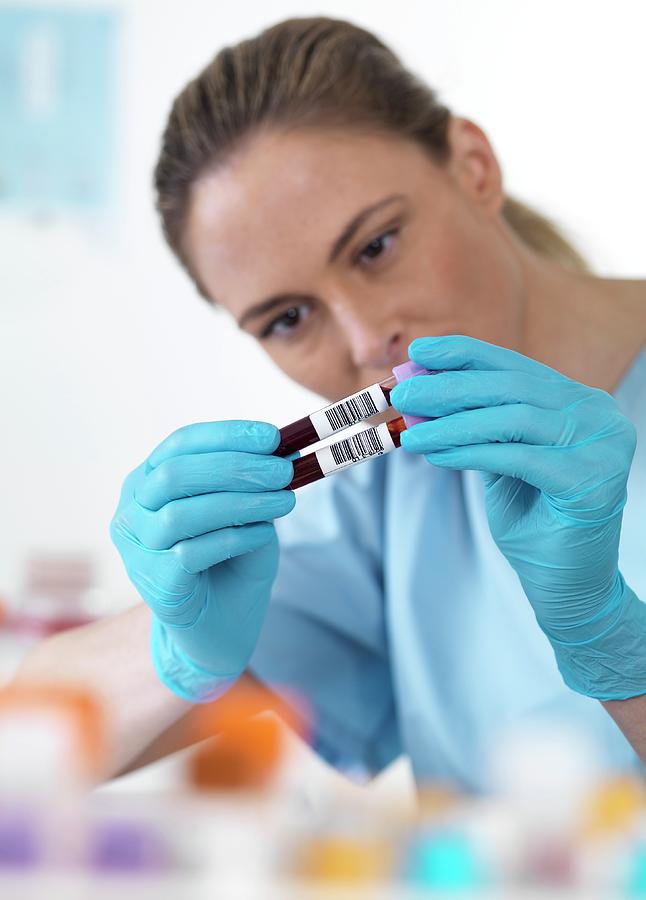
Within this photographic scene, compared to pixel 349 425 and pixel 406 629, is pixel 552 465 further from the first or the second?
pixel 406 629

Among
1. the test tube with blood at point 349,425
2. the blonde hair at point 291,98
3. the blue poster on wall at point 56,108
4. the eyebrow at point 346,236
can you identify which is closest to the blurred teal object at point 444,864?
the test tube with blood at point 349,425

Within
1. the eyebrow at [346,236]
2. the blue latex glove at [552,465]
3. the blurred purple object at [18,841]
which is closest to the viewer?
the blue latex glove at [552,465]

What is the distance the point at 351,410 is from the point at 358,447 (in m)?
0.03

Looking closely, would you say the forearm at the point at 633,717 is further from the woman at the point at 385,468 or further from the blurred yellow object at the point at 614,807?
the blurred yellow object at the point at 614,807

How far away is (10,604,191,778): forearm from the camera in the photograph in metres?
0.84

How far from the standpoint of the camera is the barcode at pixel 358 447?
2.03 feet

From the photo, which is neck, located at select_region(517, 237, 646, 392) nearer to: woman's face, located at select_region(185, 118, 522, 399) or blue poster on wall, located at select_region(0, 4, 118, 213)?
woman's face, located at select_region(185, 118, 522, 399)

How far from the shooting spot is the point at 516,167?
1.27 m

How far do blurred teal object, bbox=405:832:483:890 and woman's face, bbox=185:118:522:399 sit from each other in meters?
0.49

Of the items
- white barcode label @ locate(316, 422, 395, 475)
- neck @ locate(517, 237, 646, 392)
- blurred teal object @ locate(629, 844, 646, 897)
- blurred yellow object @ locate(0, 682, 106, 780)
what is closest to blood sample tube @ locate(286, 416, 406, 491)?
white barcode label @ locate(316, 422, 395, 475)

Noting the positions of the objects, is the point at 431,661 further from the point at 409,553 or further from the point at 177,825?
the point at 177,825

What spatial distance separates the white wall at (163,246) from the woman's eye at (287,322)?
1.09 feet

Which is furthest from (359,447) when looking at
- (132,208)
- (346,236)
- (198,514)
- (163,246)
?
(132,208)

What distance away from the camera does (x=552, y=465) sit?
607 mm
